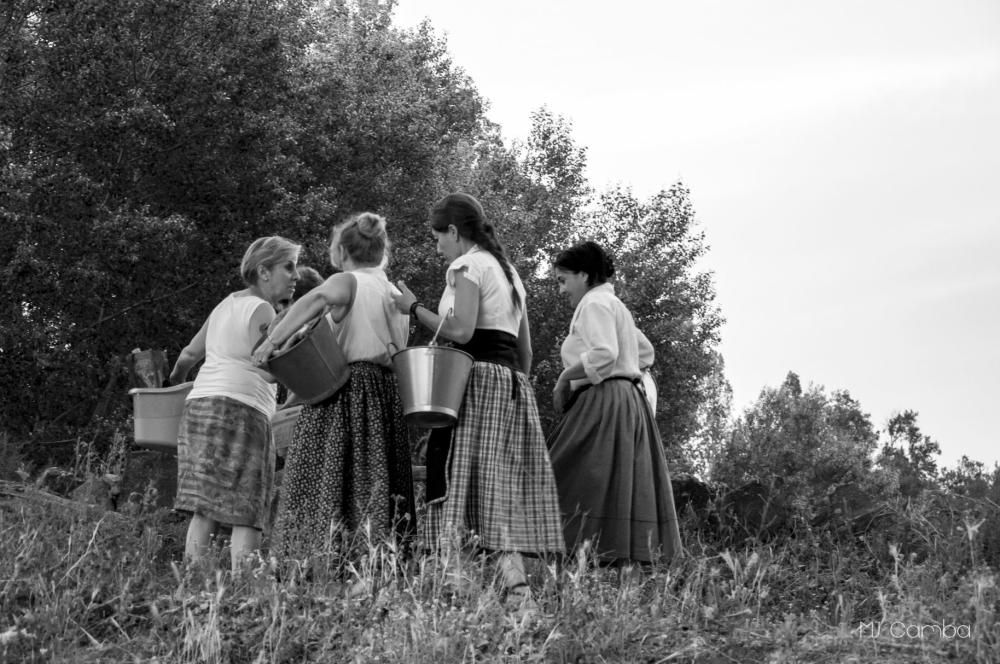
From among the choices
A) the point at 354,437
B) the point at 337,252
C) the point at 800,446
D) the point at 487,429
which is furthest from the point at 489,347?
the point at 800,446

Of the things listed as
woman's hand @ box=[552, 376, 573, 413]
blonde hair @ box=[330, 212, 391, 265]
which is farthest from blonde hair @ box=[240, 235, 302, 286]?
woman's hand @ box=[552, 376, 573, 413]

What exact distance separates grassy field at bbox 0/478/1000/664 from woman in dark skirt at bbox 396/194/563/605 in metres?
0.35

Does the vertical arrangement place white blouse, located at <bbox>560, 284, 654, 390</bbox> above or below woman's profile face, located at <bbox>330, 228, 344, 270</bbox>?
below

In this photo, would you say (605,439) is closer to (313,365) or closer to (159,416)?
(313,365)

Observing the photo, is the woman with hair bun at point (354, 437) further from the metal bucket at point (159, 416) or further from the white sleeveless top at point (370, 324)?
the metal bucket at point (159, 416)

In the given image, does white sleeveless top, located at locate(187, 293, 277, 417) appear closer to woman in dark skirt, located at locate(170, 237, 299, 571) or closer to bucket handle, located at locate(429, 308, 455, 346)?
woman in dark skirt, located at locate(170, 237, 299, 571)

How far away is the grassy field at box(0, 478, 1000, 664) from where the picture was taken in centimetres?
389

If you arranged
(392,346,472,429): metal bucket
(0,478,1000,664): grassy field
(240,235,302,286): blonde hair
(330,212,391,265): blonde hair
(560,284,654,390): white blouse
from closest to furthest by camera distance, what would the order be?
(0,478,1000,664): grassy field → (392,346,472,429): metal bucket → (330,212,391,265): blonde hair → (240,235,302,286): blonde hair → (560,284,654,390): white blouse

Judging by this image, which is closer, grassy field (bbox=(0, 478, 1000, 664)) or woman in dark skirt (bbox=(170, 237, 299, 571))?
grassy field (bbox=(0, 478, 1000, 664))

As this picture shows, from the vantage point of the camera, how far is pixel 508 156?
1144 inches

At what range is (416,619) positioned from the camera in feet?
Result: 12.7

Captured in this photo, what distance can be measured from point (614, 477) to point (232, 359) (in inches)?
72.4

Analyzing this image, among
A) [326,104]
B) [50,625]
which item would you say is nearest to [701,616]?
[50,625]

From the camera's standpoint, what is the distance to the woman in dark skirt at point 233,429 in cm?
564
